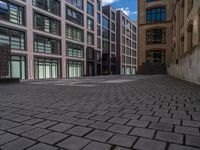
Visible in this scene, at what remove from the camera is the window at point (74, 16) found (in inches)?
Result: 1200

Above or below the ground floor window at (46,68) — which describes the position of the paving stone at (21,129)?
below

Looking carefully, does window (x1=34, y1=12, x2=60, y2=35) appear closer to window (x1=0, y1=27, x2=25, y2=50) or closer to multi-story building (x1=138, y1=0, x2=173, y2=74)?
window (x1=0, y1=27, x2=25, y2=50)

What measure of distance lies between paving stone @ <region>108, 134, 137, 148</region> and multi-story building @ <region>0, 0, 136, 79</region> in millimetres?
14186

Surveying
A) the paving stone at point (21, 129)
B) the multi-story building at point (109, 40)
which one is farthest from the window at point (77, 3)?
the paving stone at point (21, 129)

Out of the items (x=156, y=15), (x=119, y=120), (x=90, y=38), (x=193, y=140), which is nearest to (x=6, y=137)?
(x=119, y=120)

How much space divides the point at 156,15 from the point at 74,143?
112 feet

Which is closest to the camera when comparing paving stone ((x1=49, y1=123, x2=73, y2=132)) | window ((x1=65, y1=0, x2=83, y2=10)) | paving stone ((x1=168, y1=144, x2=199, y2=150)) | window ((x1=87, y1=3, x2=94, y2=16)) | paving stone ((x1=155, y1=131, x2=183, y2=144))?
paving stone ((x1=168, y1=144, x2=199, y2=150))

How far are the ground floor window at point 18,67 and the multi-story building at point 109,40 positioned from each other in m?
25.6

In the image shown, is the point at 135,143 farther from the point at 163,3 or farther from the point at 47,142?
the point at 163,3

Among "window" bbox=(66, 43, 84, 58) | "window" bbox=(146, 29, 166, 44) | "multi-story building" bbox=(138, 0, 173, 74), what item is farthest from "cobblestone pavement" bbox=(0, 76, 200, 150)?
"window" bbox=(146, 29, 166, 44)

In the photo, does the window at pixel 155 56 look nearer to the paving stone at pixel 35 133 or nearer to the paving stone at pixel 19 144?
the paving stone at pixel 35 133

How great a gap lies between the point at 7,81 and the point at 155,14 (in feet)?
95.1

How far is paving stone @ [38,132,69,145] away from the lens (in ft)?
7.45

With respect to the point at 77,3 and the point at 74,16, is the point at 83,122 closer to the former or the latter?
the point at 74,16
